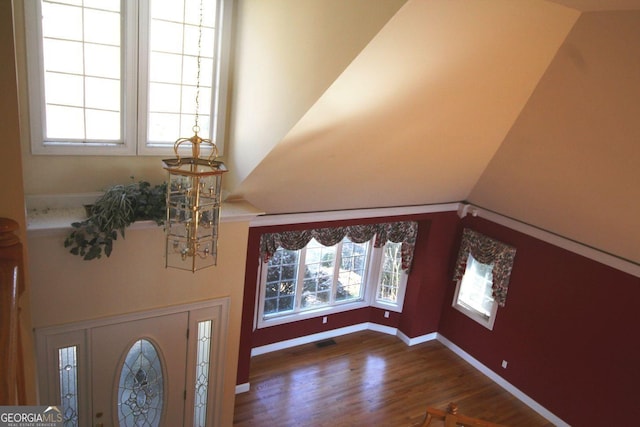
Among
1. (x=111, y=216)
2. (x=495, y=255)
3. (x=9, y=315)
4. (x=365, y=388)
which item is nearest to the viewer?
(x=9, y=315)

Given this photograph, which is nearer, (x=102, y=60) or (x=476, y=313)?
(x=102, y=60)

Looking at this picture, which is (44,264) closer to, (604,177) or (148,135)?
(148,135)

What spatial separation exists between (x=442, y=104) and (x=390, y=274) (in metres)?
4.13

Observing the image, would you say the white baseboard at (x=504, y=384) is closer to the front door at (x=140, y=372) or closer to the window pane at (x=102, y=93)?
the front door at (x=140, y=372)

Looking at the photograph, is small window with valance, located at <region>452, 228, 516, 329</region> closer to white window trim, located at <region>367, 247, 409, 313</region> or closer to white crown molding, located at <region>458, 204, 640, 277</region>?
white crown molding, located at <region>458, 204, 640, 277</region>

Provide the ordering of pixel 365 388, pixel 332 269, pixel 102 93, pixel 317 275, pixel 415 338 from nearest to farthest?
pixel 102 93
pixel 365 388
pixel 317 275
pixel 332 269
pixel 415 338

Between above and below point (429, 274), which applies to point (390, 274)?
below

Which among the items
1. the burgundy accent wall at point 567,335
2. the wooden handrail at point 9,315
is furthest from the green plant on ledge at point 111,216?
the burgundy accent wall at point 567,335

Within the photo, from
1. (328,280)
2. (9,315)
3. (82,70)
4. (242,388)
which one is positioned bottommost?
(242,388)

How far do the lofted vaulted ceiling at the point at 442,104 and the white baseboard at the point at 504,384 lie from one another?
2297 millimetres

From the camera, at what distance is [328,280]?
7246mm

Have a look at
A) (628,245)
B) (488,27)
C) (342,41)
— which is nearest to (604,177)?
(628,245)

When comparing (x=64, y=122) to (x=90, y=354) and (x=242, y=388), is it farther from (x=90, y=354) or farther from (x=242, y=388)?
(x=242, y=388)

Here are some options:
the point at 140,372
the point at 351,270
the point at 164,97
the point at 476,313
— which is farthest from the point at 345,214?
the point at 140,372
